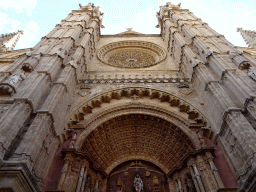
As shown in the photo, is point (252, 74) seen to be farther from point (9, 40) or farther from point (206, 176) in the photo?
point (9, 40)

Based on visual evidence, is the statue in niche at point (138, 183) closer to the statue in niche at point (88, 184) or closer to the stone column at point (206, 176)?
the statue in niche at point (88, 184)

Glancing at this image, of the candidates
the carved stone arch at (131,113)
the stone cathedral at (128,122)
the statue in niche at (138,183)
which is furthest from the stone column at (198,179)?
the statue in niche at (138,183)

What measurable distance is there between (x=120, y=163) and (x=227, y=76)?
6405 mm

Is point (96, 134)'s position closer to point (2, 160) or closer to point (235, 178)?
point (2, 160)

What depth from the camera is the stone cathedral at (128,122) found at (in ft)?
21.2

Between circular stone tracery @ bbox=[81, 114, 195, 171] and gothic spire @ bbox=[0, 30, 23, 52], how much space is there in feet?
46.5

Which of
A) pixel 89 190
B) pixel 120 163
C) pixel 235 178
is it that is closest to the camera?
pixel 235 178

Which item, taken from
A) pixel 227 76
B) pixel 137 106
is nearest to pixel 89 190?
pixel 137 106

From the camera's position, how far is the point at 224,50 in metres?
11.1

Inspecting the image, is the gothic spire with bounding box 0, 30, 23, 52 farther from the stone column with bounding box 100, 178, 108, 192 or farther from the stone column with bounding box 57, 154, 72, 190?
the stone column with bounding box 100, 178, 108, 192

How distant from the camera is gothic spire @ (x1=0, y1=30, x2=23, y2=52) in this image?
1927cm

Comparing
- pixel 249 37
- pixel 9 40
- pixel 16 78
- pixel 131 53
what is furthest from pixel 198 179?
pixel 9 40

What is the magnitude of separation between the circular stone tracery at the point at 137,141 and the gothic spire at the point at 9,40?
46.5ft

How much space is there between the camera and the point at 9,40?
21.0 meters
